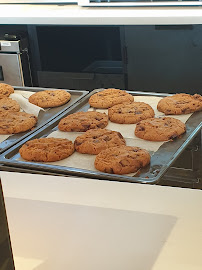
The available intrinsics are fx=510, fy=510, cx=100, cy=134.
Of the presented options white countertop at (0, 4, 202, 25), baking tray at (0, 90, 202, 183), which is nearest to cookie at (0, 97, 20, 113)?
baking tray at (0, 90, 202, 183)

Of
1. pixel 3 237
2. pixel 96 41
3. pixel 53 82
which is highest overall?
pixel 3 237

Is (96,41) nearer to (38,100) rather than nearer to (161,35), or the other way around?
(161,35)

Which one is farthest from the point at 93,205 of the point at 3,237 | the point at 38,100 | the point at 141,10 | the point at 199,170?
the point at 141,10

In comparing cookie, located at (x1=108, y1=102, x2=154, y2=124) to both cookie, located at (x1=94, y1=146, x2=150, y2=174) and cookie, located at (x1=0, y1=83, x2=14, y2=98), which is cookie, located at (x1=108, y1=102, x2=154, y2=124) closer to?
cookie, located at (x1=94, y1=146, x2=150, y2=174)

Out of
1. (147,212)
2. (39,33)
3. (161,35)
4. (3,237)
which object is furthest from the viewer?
(39,33)

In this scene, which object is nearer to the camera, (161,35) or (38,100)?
(38,100)

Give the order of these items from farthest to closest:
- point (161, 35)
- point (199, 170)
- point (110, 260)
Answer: point (161, 35) < point (199, 170) < point (110, 260)
